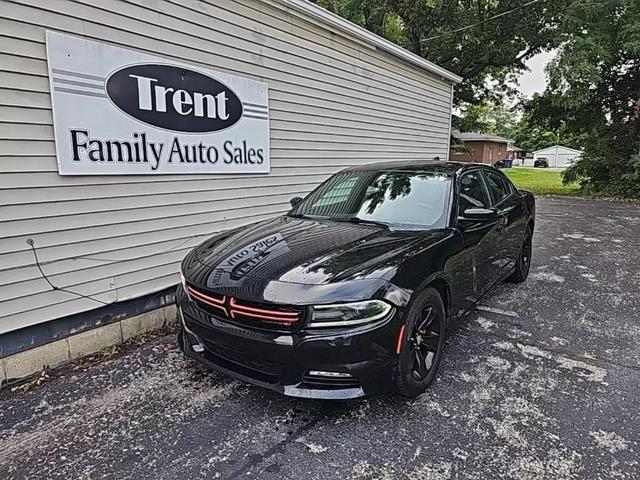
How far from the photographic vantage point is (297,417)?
252 centimetres

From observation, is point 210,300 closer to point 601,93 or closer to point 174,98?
point 174,98

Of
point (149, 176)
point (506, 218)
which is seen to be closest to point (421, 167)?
point (506, 218)

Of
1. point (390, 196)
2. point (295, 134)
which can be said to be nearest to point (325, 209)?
point (390, 196)

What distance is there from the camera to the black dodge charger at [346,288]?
2.28 metres

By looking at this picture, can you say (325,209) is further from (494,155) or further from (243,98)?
(494,155)

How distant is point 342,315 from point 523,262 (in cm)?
357

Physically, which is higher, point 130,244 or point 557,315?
point 130,244

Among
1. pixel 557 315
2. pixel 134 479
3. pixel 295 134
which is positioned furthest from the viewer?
pixel 295 134

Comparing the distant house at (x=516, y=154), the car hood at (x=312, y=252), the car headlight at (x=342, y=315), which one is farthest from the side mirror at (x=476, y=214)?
the distant house at (x=516, y=154)

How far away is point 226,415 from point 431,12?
52.3 ft

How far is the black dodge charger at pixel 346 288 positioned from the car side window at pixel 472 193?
19 millimetres

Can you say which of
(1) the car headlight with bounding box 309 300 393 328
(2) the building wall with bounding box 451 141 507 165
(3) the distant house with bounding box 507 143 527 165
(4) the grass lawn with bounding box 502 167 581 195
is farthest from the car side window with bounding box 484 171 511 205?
(3) the distant house with bounding box 507 143 527 165

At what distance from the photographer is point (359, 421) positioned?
2.48 m

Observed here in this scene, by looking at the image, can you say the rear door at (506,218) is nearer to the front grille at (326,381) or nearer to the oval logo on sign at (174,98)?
the front grille at (326,381)
